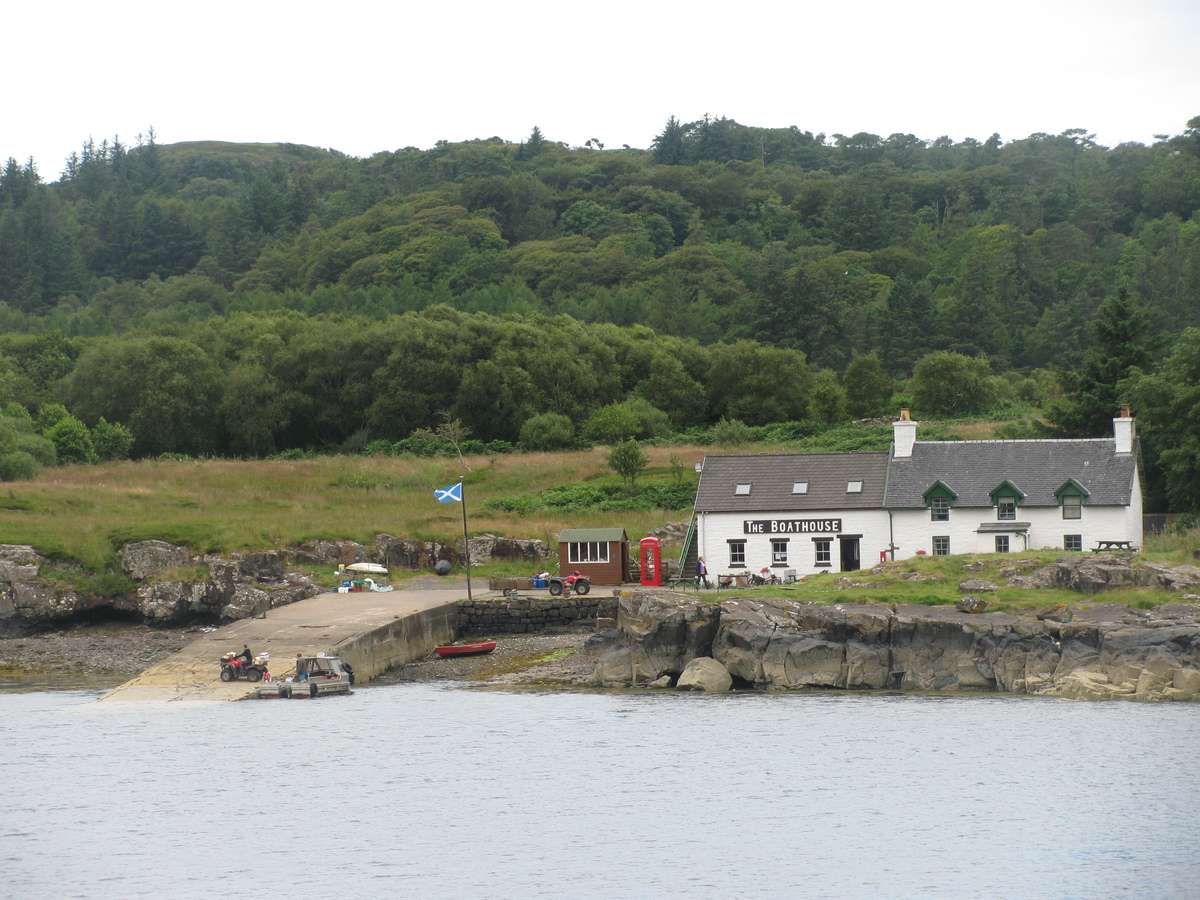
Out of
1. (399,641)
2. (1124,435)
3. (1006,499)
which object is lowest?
(399,641)

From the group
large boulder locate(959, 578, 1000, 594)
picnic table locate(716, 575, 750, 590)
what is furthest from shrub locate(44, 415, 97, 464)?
large boulder locate(959, 578, 1000, 594)

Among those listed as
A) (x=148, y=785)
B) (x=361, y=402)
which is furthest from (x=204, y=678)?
(x=361, y=402)

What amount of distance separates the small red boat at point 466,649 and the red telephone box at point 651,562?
7.39 meters

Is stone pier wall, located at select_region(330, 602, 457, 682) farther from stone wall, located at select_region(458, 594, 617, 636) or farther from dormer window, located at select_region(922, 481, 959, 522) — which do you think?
dormer window, located at select_region(922, 481, 959, 522)

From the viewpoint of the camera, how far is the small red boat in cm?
4784

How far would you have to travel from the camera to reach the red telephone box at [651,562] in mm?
52197

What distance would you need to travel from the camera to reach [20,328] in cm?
15638

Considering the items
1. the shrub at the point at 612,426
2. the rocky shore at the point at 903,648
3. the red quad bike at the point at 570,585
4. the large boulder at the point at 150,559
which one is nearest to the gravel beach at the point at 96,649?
the large boulder at the point at 150,559

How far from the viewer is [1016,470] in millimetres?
52750

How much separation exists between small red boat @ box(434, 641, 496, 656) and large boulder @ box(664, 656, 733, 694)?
28.0 ft

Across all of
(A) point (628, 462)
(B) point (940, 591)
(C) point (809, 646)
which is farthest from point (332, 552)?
(B) point (940, 591)

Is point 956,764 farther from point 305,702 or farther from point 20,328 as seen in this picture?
point 20,328

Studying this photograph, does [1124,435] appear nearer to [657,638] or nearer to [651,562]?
[651,562]

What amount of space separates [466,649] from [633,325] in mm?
73727
